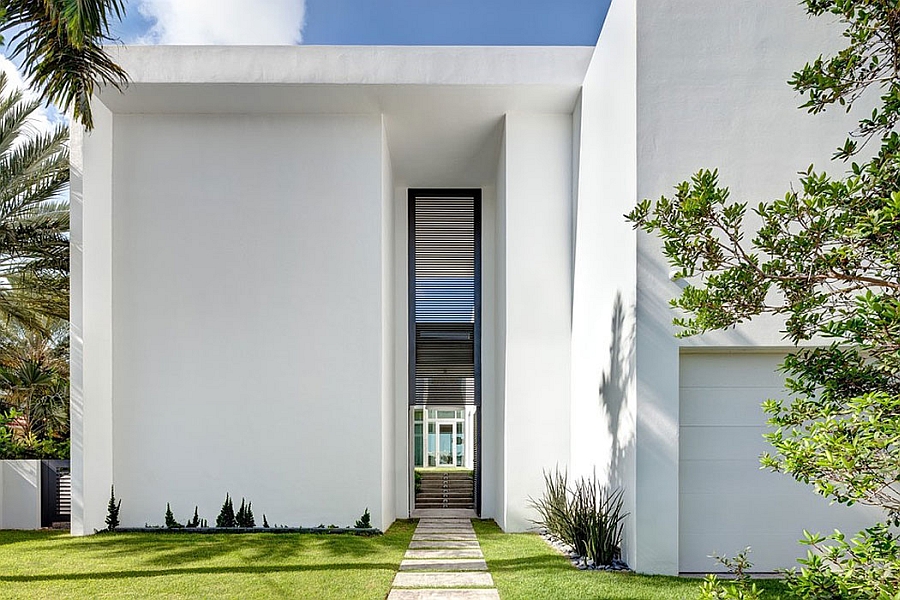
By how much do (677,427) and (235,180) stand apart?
21.3ft

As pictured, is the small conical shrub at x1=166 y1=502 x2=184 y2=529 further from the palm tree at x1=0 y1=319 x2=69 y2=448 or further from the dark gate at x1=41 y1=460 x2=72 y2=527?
the palm tree at x1=0 y1=319 x2=69 y2=448

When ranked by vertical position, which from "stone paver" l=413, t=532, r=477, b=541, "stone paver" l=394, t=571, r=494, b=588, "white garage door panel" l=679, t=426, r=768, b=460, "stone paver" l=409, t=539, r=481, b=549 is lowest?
"stone paver" l=413, t=532, r=477, b=541

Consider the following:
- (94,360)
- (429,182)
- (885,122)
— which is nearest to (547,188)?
(429,182)

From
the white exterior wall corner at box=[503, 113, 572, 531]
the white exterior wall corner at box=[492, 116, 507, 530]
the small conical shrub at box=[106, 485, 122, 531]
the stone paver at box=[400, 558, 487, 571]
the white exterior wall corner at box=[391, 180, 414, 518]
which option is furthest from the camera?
the white exterior wall corner at box=[391, 180, 414, 518]

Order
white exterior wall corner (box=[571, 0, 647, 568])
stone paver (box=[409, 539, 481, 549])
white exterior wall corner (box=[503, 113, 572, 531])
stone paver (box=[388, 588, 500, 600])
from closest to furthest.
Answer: stone paver (box=[388, 588, 500, 600]) → white exterior wall corner (box=[571, 0, 647, 568]) → stone paver (box=[409, 539, 481, 549]) → white exterior wall corner (box=[503, 113, 572, 531])

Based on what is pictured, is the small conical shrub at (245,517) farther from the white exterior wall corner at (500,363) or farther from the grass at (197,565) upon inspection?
the white exterior wall corner at (500,363)

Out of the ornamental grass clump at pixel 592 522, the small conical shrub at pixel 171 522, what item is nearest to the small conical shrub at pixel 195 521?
the small conical shrub at pixel 171 522

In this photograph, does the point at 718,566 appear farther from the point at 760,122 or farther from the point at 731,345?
the point at 760,122

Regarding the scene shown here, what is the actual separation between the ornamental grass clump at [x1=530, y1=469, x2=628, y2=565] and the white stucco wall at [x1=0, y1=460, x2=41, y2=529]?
685 centimetres

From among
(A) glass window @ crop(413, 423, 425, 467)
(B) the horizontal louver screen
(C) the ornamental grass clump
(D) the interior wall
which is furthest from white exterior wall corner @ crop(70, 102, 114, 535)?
(C) the ornamental grass clump

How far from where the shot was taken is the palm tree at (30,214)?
11578 millimetres

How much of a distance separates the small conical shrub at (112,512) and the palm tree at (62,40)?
4.88 m

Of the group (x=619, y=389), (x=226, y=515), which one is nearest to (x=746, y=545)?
(x=619, y=389)

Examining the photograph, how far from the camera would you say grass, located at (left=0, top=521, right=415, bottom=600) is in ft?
21.8
